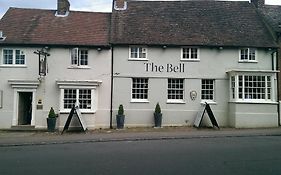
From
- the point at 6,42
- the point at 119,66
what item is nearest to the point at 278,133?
the point at 119,66

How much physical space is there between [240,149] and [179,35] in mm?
12728

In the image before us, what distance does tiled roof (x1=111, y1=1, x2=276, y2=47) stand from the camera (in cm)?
2200

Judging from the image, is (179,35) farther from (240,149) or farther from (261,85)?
(240,149)

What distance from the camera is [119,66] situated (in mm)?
21578

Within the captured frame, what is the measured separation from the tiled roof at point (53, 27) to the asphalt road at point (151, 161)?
1145cm

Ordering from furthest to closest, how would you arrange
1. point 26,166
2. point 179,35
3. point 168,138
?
point 179,35
point 168,138
point 26,166

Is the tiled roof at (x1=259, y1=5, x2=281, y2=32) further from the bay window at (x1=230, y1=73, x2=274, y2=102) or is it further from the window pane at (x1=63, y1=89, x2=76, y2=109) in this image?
the window pane at (x1=63, y1=89, x2=76, y2=109)

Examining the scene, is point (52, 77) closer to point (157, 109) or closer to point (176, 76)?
point (157, 109)

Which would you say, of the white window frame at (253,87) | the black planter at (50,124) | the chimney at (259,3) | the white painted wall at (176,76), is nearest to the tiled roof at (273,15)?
the chimney at (259,3)

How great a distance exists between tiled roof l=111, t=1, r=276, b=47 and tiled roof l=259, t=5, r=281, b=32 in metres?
0.87

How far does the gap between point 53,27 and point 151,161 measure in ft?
56.0

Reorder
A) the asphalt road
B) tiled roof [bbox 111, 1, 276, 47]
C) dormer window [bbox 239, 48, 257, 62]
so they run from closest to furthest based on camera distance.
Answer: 1. the asphalt road
2. tiled roof [bbox 111, 1, 276, 47]
3. dormer window [bbox 239, 48, 257, 62]

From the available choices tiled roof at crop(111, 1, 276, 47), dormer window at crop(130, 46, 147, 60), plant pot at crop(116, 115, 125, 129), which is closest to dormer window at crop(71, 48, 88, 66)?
tiled roof at crop(111, 1, 276, 47)

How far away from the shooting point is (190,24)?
23.5m
